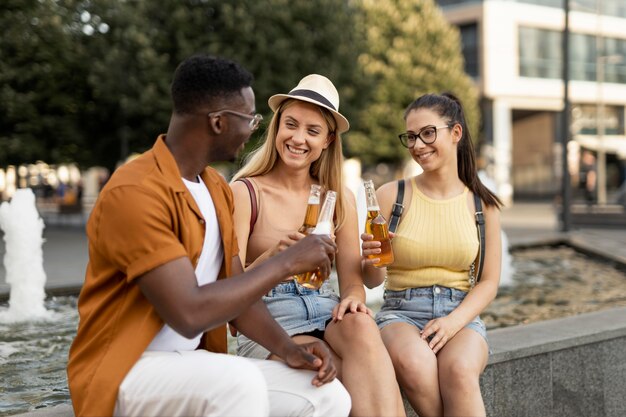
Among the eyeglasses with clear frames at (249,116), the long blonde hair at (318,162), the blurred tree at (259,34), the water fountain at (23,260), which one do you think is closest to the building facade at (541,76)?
the blurred tree at (259,34)

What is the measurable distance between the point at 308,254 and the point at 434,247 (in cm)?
144

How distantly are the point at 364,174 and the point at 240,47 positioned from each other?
913 inches

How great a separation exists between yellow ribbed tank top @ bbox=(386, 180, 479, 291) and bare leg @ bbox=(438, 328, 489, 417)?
1.71 ft

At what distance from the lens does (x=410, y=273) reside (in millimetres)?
3955

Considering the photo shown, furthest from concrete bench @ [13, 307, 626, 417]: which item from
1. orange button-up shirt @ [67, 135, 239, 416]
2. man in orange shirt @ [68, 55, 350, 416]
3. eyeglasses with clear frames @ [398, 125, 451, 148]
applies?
orange button-up shirt @ [67, 135, 239, 416]

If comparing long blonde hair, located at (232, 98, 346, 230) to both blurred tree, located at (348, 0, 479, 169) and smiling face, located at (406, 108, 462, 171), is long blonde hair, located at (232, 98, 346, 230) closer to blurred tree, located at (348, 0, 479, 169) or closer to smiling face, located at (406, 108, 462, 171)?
smiling face, located at (406, 108, 462, 171)

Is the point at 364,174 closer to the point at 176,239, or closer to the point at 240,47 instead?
the point at 240,47

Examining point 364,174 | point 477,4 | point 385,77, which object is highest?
point 477,4

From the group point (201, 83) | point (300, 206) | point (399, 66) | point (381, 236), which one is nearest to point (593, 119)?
point (399, 66)

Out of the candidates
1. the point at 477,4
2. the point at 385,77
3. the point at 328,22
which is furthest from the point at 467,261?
the point at 477,4

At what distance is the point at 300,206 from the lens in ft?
12.5

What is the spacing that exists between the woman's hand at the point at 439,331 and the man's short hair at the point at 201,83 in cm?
151

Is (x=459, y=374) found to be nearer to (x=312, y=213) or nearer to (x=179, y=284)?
(x=312, y=213)

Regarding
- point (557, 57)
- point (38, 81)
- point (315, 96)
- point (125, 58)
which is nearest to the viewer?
point (315, 96)
